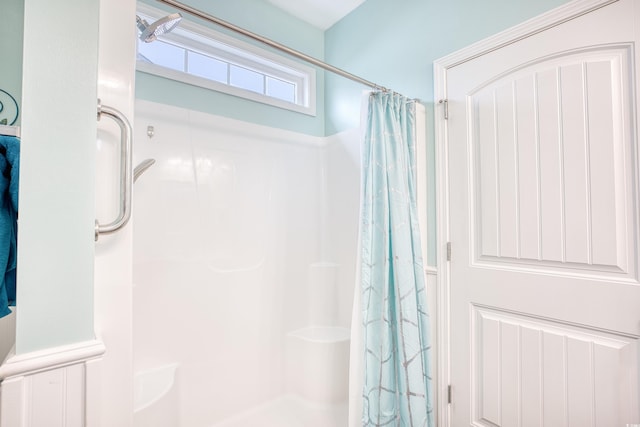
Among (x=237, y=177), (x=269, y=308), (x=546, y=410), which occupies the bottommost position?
(x=546, y=410)

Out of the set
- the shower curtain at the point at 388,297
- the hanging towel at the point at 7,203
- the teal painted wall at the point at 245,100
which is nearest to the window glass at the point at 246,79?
the teal painted wall at the point at 245,100

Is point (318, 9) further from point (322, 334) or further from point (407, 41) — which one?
point (322, 334)

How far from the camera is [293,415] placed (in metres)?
1.92

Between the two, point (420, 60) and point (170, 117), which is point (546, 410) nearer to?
point (420, 60)

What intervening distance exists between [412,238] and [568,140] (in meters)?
0.74

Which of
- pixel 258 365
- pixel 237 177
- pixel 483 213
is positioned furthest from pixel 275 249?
pixel 483 213

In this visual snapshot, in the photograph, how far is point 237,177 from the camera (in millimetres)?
1972

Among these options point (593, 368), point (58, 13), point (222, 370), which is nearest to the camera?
point (58, 13)

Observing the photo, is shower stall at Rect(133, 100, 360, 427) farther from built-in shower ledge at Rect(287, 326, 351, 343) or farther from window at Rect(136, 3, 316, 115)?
window at Rect(136, 3, 316, 115)

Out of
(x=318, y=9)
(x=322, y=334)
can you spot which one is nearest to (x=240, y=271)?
(x=322, y=334)

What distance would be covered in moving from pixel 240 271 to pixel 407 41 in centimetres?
175

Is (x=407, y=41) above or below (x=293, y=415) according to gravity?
above

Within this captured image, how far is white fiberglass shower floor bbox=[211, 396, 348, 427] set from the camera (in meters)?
1.84

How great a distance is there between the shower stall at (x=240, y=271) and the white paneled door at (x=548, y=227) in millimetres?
793
